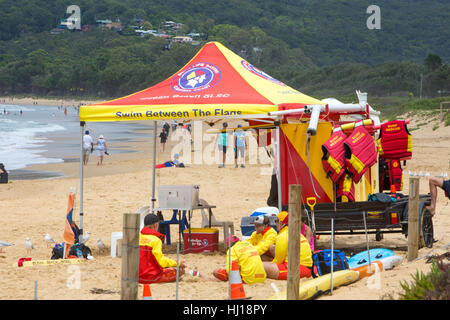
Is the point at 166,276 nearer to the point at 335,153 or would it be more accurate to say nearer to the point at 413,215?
the point at 335,153

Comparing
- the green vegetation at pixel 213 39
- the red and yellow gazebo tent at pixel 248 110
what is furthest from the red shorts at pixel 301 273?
the green vegetation at pixel 213 39

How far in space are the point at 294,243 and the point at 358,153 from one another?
332 centimetres

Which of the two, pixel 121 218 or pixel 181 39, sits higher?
pixel 181 39

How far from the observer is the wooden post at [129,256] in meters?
5.15

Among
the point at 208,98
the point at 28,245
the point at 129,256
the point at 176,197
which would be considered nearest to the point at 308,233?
the point at 176,197

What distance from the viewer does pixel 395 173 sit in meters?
9.82

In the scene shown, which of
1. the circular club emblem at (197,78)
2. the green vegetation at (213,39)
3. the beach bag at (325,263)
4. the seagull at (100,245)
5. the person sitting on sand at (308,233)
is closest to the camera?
the beach bag at (325,263)

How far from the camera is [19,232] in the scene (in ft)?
37.0

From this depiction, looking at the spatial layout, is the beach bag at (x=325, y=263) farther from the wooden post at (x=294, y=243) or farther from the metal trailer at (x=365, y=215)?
the wooden post at (x=294, y=243)

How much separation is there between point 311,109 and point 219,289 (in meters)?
2.90

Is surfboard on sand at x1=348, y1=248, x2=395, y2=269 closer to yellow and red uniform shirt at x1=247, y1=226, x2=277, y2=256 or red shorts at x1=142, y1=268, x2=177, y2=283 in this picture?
yellow and red uniform shirt at x1=247, y1=226, x2=277, y2=256

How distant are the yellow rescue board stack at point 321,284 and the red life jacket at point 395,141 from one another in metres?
2.94

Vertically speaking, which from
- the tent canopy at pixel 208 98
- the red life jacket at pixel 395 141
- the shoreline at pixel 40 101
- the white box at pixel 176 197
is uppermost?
the shoreline at pixel 40 101

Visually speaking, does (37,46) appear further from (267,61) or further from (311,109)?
(311,109)
